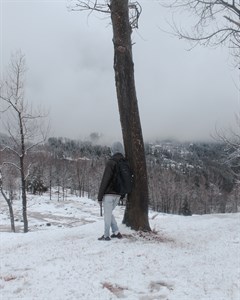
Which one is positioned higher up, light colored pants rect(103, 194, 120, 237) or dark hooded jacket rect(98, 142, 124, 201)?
dark hooded jacket rect(98, 142, 124, 201)

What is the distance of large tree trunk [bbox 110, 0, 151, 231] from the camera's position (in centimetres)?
797

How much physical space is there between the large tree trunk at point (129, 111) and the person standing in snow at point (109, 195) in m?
0.55

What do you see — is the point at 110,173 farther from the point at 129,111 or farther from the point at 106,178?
the point at 129,111

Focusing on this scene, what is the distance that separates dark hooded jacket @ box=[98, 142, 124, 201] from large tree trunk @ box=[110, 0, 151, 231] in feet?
1.74

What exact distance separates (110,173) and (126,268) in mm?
2248

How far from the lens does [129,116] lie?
815 cm

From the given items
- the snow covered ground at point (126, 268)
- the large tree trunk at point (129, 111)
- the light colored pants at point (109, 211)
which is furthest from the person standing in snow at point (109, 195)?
the large tree trunk at point (129, 111)

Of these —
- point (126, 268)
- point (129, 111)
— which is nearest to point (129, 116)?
point (129, 111)

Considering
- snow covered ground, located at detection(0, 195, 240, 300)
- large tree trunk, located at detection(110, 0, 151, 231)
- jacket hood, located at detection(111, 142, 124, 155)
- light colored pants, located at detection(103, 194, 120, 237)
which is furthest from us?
large tree trunk, located at detection(110, 0, 151, 231)

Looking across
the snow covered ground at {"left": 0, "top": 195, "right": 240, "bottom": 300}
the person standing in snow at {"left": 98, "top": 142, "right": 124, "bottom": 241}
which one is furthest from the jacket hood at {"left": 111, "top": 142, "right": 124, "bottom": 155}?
the snow covered ground at {"left": 0, "top": 195, "right": 240, "bottom": 300}

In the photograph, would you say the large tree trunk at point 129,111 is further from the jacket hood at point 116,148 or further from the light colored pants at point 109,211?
the light colored pants at point 109,211

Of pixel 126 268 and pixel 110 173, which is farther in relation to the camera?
pixel 110 173

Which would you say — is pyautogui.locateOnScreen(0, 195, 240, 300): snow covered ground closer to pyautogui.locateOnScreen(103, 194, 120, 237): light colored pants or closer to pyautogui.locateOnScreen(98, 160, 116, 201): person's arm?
pyautogui.locateOnScreen(103, 194, 120, 237): light colored pants

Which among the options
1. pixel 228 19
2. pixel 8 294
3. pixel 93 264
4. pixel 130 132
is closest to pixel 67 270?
pixel 93 264
